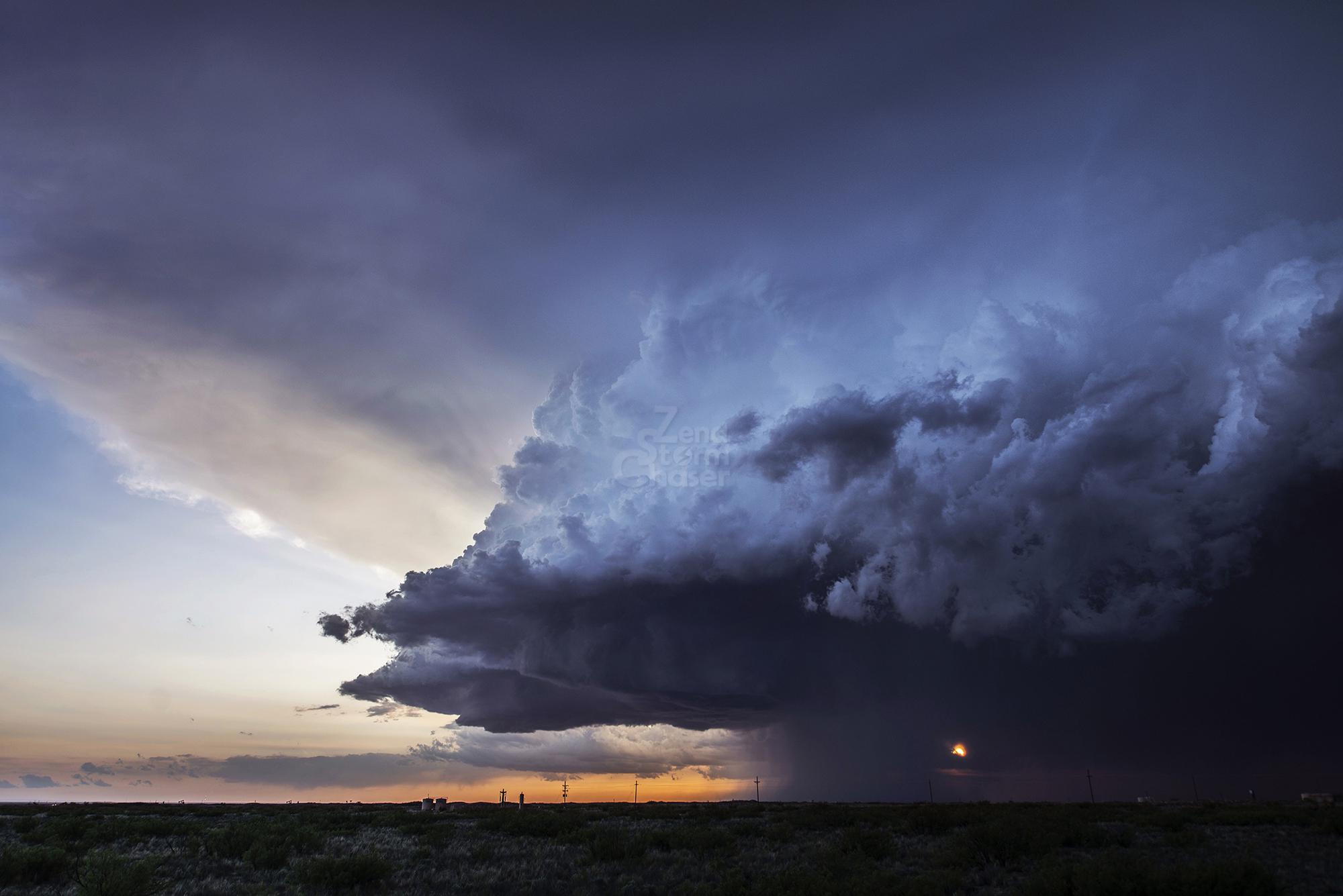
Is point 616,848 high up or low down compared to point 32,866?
down

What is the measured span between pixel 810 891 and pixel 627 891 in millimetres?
6063

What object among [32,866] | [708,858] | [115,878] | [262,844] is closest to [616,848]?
[708,858]

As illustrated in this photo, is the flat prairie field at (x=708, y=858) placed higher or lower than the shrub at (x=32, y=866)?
lower

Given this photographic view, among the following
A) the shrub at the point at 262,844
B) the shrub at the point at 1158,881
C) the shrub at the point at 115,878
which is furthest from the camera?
the shrub at the point at 262,844

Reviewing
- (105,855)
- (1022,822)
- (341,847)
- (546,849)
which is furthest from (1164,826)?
(105,855)

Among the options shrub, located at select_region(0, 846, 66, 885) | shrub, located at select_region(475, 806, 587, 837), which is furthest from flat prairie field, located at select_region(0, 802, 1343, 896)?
shrub, located at select_region(475, 806, 587, 837)

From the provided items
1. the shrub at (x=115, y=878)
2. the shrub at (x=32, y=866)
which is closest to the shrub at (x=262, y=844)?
the shrub at (x=115, y=878)

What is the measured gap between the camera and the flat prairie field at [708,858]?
20.8 meters

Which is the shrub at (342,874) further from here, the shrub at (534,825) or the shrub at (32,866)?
the shrub at (534,825)

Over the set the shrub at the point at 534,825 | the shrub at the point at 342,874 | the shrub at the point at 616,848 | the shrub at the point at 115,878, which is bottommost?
the shrub at the point at 534,825

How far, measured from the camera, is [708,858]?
96.6 ft

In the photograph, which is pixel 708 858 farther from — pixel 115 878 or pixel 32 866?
pixel 32 866

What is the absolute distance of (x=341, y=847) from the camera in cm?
3372

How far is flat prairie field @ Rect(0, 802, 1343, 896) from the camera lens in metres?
20.8
